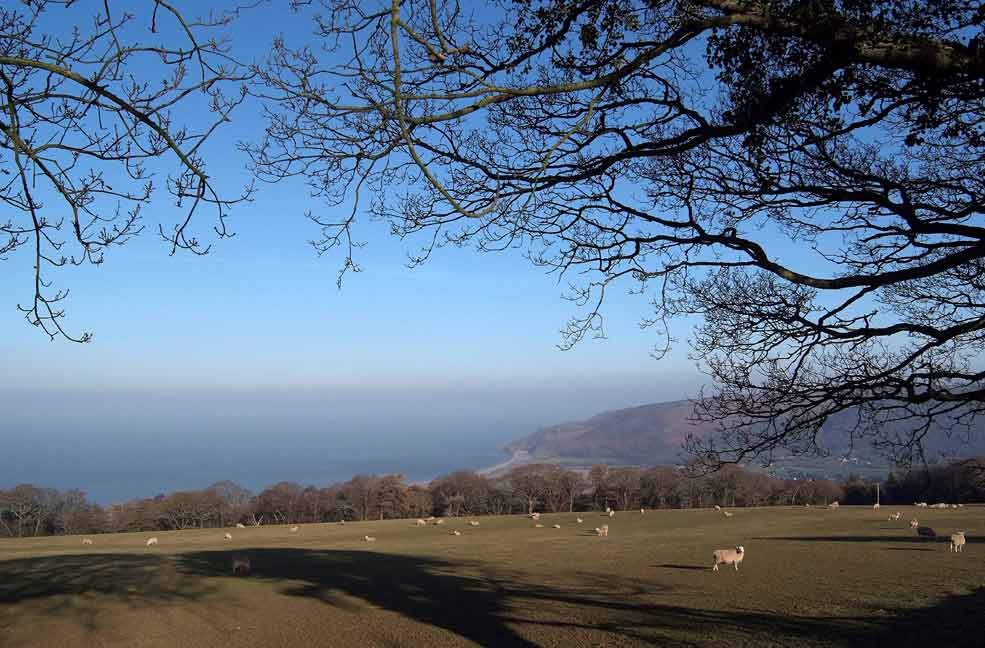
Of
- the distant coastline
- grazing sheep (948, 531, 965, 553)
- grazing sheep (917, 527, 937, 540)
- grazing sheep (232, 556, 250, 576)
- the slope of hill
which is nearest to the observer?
grazing sheep (232, 556, 250, 576)

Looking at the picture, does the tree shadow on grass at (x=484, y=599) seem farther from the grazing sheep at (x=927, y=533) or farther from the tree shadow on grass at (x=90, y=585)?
the grazing sheep at (x=927, y=533)

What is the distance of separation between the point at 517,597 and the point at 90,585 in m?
11.4

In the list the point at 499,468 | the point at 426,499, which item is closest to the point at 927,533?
the point at 426,499

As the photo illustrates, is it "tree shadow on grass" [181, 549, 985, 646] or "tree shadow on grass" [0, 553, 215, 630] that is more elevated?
"tree shadow on grass" [181, 549, 985, 646]

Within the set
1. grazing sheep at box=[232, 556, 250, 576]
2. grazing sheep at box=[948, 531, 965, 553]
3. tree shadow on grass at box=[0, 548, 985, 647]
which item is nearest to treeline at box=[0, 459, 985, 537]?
grazing sheep at box=[948, 531, 965, 553]

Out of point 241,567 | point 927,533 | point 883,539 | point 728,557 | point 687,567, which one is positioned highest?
point 728,557

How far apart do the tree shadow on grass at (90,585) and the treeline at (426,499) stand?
39.4 metres

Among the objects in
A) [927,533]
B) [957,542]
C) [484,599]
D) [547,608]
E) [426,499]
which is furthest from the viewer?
[426,499]

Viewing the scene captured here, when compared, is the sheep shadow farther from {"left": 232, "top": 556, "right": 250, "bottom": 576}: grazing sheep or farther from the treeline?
the treeline

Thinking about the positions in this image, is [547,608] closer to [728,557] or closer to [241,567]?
[728,557]

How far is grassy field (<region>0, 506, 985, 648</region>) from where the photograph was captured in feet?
38.8

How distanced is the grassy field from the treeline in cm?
3626

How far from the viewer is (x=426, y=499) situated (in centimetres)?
6538

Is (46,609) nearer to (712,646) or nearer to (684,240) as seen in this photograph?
(712,646)
